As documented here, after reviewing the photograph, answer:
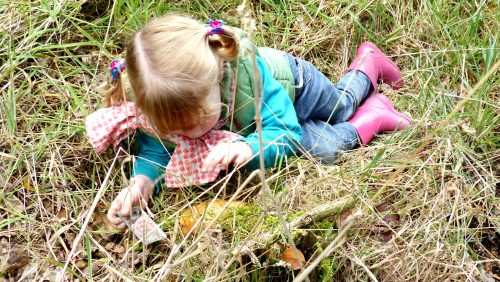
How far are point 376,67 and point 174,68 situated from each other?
117 centimetres

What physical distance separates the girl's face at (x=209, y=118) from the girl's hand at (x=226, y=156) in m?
0.08

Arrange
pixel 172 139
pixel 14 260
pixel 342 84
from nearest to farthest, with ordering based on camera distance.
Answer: pixel 14 260
pixel 172 139
pixel 342 84

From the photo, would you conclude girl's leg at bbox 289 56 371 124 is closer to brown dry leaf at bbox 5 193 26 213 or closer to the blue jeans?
the blue jeans

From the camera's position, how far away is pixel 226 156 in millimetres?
2102

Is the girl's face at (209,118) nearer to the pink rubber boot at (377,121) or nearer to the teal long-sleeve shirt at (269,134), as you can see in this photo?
the teal long-sleeve shirt at (269,134)

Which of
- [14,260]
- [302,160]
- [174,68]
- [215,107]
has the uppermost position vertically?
[174,68]

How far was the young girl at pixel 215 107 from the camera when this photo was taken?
192cm

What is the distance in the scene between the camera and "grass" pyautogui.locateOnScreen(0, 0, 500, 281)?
1.97m

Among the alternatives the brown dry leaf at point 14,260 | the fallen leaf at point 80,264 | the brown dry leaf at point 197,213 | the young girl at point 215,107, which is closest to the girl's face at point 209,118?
the young girl at point 215,107

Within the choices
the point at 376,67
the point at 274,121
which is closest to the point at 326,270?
the point at 274,121

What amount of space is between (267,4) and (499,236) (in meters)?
1.48

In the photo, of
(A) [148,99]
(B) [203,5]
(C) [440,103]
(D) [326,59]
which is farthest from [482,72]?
(A) [148,99]

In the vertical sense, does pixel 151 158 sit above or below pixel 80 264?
above

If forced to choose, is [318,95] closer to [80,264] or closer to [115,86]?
[115,86]
